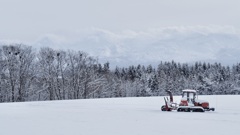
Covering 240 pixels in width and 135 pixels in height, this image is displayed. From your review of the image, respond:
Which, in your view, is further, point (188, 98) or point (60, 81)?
point (60, 81)

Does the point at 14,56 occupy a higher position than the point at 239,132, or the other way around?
the point at 14,56

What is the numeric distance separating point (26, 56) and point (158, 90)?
35.3 metres

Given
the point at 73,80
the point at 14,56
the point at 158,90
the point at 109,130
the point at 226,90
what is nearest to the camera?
the point at 109,130

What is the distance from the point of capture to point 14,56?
56906 mm

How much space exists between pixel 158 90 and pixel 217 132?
6685 cm

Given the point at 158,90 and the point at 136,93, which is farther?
the point at 136,93

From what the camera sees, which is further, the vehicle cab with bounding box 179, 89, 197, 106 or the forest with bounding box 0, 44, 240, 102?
the forest with bounding box 0, 44, 240, 102

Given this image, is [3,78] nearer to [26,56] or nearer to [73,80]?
[26,56]

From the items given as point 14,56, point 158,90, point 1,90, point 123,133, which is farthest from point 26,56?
point 123,133

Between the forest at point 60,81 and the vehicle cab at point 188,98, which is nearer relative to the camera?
the vehicle cab at point 188,98

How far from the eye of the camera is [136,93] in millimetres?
86250


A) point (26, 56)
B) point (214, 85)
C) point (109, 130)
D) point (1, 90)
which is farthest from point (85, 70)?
point (109, 130)

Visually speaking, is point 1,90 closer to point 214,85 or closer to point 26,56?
point 26,56

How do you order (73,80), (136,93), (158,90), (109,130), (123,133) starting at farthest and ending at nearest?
(136,93), (158,90), (73,80), (109,130), (123,133)
